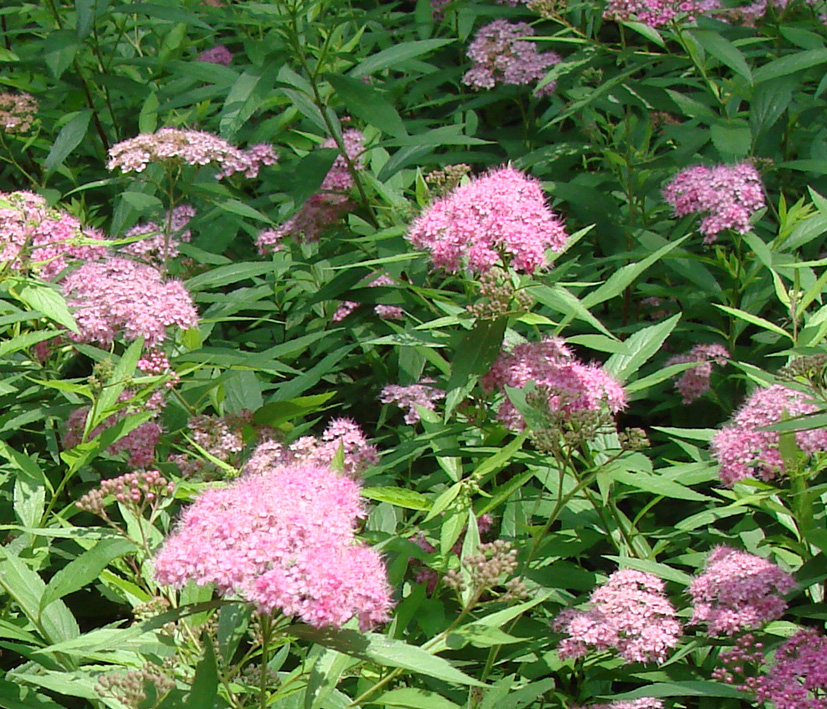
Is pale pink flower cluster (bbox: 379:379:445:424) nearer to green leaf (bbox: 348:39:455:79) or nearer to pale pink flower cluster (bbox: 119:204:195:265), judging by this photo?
pale pink flower cluster (bbox: 119:204:195:265)

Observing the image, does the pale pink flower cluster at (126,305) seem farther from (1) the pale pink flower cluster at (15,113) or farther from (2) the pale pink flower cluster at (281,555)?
(1) the pale pink flower cluster at (15,113)

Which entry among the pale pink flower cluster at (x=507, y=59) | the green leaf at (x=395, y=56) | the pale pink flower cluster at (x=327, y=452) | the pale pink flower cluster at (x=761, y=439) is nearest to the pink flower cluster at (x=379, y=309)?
the pale pink flower cluster at (x=327, y=452)

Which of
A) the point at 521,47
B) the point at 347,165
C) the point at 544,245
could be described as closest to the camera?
the point at 544,245

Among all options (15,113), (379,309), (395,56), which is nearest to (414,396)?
(379,309)

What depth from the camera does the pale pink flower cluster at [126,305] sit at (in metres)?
2.86

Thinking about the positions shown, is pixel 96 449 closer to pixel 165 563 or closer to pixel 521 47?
pixel 165 563

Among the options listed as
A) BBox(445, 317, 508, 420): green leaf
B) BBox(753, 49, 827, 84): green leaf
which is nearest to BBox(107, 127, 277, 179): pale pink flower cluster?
BBox(445, 317, 508, 420): green leaf

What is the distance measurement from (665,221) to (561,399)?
1710 millimetres

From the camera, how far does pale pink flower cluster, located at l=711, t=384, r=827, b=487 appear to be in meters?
2.52

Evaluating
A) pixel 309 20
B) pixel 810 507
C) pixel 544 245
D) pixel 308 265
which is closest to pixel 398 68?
pixel 309 20

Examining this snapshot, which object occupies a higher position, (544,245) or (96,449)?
(544,245)

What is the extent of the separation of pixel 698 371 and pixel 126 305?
1.65 metres

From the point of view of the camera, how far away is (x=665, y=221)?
392 cm

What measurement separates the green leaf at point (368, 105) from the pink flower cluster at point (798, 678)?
1.89 metres
